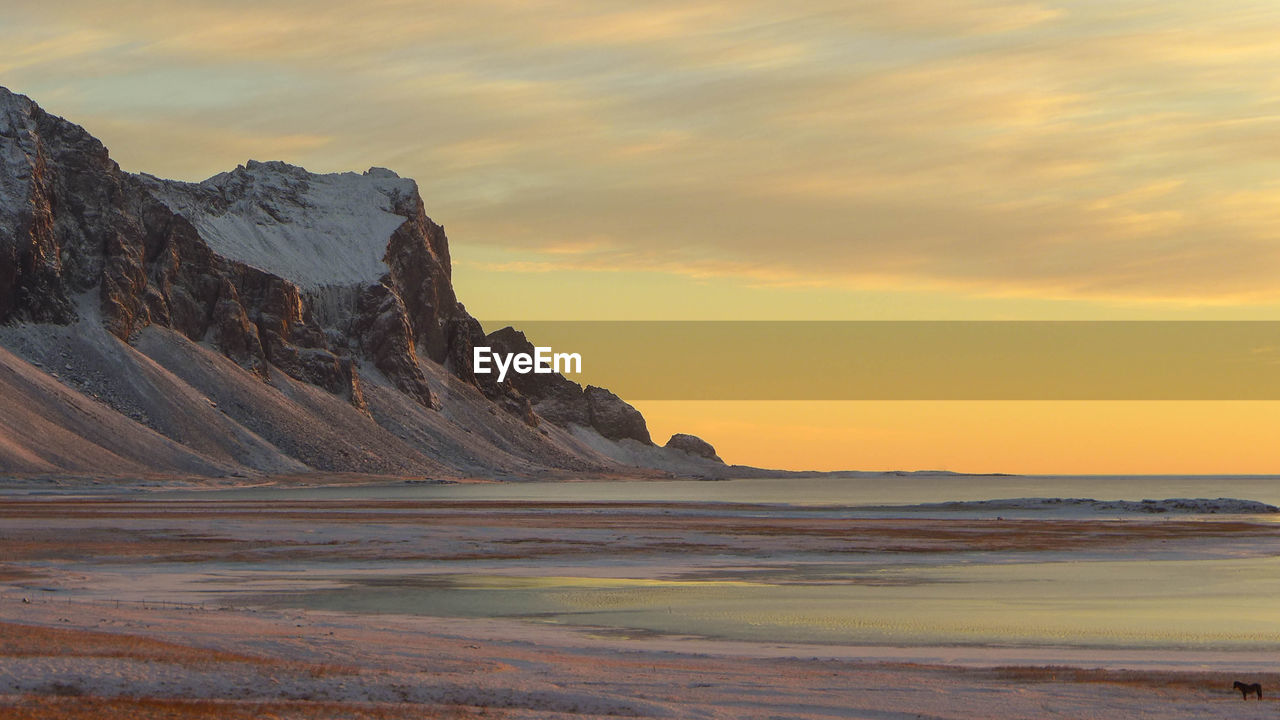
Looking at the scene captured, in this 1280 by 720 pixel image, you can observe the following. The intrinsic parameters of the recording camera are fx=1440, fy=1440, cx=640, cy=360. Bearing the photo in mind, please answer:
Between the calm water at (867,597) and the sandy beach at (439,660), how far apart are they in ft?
2.37

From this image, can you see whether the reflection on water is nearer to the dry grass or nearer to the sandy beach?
the sandy beach

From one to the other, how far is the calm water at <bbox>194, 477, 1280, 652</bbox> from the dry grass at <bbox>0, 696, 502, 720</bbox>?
14.5 meters

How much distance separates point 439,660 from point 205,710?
7.11 metres

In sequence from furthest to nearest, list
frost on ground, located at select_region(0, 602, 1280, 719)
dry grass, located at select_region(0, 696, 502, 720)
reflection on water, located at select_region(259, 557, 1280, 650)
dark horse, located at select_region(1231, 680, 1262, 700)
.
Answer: reflection on water, located at select_region(259, 557, 1280, 650) → dark horse, located at select_region(1231, 680, 1262, 700) → frost on ground, located at select_region(0, 602, 1280, 719) → dry grass, located at select_region(0, 696, 502, 720)

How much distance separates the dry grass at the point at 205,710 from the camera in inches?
833

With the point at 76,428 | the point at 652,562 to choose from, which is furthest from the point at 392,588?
the point at 76,428

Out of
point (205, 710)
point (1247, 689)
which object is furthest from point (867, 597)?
point (205, 710)

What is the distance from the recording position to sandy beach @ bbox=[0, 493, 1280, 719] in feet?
78.1

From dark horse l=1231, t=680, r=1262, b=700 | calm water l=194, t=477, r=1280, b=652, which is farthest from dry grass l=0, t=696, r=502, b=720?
calm water l=194, t=477, r=1280, b=652

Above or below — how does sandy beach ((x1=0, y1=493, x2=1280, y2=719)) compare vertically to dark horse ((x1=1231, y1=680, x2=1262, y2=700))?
below

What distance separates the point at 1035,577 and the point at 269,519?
51.7m

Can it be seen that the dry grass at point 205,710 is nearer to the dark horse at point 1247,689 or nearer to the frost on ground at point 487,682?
the frost on ground at point 487,682

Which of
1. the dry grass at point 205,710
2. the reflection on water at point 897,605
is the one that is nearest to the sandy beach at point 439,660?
the dry grass at point 205,710

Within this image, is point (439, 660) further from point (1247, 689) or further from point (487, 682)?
point (1247, 689)
